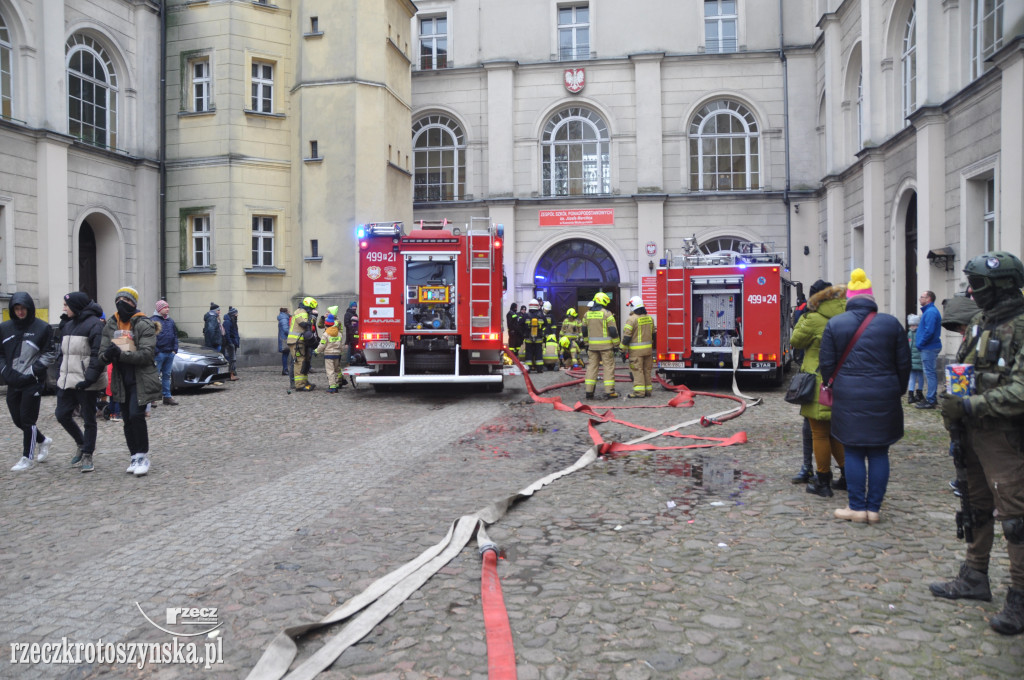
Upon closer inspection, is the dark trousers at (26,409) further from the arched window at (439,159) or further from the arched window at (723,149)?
the arched window at (723,149)

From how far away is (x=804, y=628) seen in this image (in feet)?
12.7

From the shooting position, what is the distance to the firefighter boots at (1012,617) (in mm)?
3701

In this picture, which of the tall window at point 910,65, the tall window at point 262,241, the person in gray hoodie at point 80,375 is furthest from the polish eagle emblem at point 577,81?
the person in gray hoodie at point 80,375

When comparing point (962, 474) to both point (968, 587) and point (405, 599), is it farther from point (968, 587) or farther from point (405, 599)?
point (405, 599)

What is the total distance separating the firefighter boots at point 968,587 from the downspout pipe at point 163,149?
873 inches

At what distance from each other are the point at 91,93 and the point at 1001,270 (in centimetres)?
2204

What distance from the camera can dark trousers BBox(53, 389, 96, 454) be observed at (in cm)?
791

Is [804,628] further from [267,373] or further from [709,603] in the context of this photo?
[267,373]

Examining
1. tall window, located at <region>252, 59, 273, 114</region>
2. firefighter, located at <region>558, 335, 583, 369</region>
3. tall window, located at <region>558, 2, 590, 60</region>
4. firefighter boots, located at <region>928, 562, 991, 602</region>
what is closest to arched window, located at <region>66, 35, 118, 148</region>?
tall window, located at <region>252, 59, 273, 114</region>

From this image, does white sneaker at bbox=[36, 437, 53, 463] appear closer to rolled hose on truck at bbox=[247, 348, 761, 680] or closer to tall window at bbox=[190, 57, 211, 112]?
rolled hose on truck at bbox=[247, 348, 761, 680]

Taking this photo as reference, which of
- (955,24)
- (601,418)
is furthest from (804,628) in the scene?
(955,24)

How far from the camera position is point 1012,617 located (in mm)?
3721

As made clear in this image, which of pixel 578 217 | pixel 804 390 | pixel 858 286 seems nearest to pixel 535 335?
pixel 578 217

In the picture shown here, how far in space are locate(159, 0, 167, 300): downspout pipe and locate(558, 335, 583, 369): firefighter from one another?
463 inches
